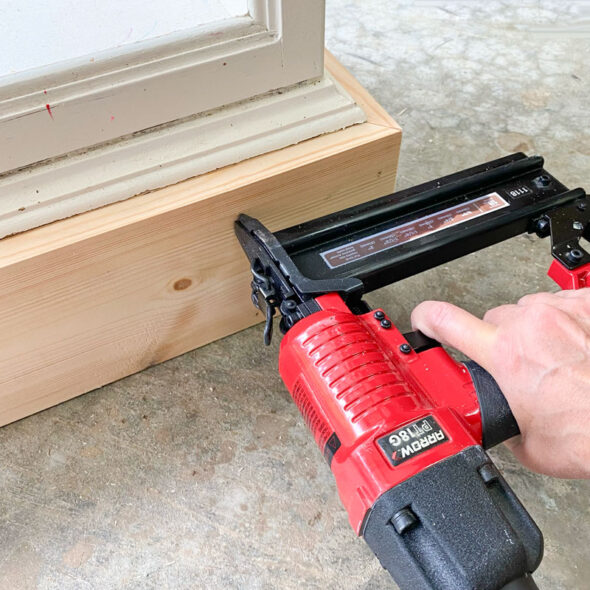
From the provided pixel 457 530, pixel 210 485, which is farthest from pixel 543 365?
A: pixel 210 485

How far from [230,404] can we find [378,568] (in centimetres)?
36

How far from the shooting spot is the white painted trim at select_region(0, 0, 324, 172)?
0.80m

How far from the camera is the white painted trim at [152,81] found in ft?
2.62

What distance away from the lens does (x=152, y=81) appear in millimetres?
845

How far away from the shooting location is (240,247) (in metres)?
1.01

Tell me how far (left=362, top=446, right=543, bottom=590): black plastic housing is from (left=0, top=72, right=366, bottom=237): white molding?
567 mm

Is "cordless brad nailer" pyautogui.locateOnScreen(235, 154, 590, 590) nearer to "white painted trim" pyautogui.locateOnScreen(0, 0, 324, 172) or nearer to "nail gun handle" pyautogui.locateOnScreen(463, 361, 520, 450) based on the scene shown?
"nail gun handle" pyautogui.locateOnScreen(463, 361, 520, 450)

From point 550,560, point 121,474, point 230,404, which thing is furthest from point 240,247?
point 550,560

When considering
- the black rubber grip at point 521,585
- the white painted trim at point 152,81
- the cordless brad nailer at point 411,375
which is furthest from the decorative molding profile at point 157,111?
the black rubber grip at point 521,585

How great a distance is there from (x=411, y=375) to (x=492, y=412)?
10 cm

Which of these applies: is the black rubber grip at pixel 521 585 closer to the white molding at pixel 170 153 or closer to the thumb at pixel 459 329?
the thumb at pixel 459 329

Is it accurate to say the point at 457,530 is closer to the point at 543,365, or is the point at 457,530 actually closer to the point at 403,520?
the point at 403,520

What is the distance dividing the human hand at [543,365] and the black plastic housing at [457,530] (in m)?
0.12

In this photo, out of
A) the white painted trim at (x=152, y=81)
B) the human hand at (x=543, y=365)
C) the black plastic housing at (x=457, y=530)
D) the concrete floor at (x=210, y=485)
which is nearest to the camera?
the black plastic housing at (x=457, y=530)
